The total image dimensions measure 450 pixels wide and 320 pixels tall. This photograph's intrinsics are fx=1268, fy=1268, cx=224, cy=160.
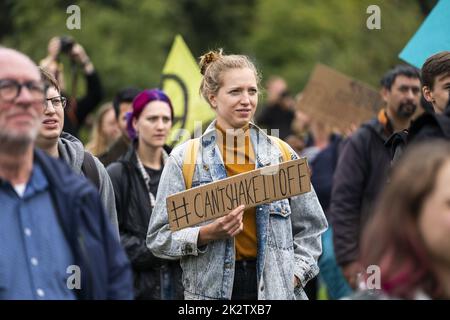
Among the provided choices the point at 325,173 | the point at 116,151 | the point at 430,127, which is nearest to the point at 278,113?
the point at 325,173

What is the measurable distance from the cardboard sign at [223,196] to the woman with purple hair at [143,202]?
65.2 inches

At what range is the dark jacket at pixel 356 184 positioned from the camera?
9508 mm

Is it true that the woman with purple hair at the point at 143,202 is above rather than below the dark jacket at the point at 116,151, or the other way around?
below

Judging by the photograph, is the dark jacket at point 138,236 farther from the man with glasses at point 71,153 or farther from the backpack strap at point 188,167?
the backpack strap at point 188,167

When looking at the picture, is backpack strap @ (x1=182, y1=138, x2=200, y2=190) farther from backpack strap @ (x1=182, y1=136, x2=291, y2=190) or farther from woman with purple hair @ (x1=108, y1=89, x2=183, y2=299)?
woman with purple hair @ (x1=108, y1=89, x2=183, y2=299)

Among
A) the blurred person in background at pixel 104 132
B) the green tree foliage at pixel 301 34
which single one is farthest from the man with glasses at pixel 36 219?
the green tree foliage at pixel 301 34

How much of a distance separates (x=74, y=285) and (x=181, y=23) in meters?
31.7

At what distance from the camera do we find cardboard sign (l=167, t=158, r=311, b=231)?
6773mm

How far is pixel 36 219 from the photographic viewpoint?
4.92 m

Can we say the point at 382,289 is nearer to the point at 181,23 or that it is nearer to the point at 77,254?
the point at 77,254

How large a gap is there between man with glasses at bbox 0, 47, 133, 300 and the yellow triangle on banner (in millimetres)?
5974

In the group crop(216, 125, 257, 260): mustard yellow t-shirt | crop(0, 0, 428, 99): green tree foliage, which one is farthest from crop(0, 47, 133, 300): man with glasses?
crop(0, 0, 428, 99): green tree foliage

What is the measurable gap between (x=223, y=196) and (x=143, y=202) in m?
1.92

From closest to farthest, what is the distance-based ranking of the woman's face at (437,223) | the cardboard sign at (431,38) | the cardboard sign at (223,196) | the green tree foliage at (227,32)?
the woman's face at (437,223)
the cardboard sign at (223,196)
the cardboard sign at (431,38)
the green tree foliage at (227,32)
